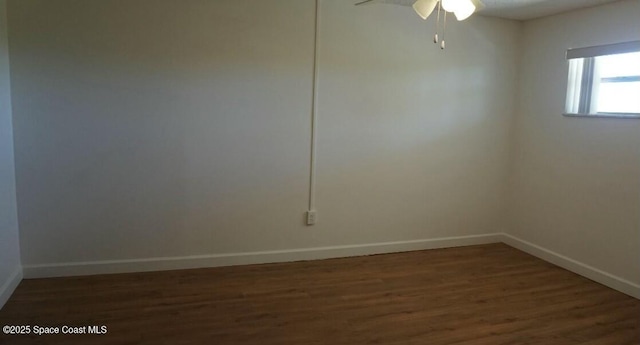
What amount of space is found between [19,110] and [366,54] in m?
2.60

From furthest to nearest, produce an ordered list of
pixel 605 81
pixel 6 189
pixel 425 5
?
1. pixel 605 81
2. pixel 6 189
3. pixel 425 5

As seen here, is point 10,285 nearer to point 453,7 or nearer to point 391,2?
point 453,7

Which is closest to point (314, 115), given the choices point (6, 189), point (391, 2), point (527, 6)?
point (391, 2)

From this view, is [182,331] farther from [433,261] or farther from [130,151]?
[433,261]

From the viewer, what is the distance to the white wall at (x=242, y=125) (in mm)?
3137

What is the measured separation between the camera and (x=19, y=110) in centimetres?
304

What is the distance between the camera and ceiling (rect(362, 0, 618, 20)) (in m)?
3.53

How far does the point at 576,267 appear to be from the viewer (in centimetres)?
378

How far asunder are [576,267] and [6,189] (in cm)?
431

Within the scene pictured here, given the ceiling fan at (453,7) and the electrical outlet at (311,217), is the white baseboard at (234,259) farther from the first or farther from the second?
the ceiling fan at (453,7)

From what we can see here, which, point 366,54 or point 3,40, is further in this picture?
point 366,54

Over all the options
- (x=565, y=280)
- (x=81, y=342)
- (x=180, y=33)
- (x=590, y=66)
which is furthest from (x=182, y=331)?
(x=590, y=66)

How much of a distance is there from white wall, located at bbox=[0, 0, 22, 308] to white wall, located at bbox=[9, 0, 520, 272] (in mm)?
75

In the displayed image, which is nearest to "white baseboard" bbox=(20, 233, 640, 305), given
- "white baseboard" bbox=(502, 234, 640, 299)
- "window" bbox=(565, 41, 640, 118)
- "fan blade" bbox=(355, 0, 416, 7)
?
"white baseboard" bbox=(502, 234, 640, 299)
